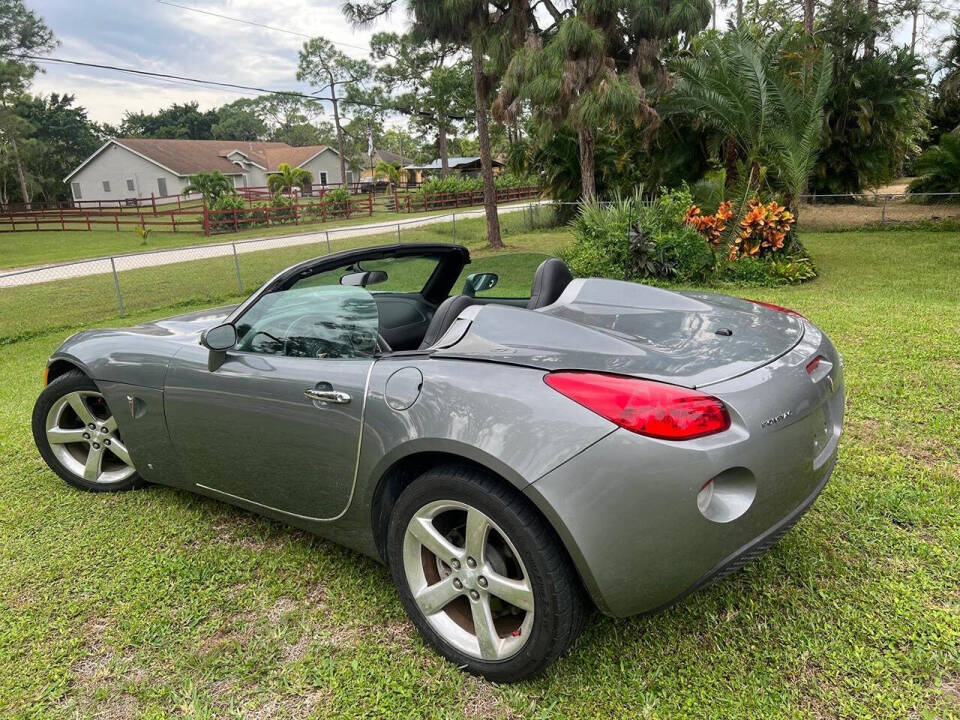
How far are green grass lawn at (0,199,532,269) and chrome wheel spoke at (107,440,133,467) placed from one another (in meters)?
21.6

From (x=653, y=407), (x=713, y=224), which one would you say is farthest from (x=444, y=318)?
(x=713, y=224)

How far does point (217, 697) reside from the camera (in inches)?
86.7

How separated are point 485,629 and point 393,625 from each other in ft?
1.72

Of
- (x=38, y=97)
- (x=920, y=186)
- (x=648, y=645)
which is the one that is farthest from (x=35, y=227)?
(x=648, y=645)

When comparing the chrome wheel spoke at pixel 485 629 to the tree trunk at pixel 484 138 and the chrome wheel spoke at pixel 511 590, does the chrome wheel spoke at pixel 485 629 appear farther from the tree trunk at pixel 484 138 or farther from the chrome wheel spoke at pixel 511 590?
the tree trunk at pixel 484 138

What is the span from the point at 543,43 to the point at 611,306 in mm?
15226

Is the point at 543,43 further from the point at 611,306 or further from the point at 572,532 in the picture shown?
the point at 572,532

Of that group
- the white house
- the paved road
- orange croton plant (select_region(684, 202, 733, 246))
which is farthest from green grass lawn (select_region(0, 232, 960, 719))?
the white house

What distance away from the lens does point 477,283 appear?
3236 mm

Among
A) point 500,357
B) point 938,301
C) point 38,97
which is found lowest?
point 938,301

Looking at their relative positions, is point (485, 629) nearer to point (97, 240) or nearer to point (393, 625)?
point (393, 625)

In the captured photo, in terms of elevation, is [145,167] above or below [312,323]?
above

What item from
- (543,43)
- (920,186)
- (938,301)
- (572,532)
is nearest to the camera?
(572,532)

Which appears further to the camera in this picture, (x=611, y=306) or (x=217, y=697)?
(x=611, y=306)
